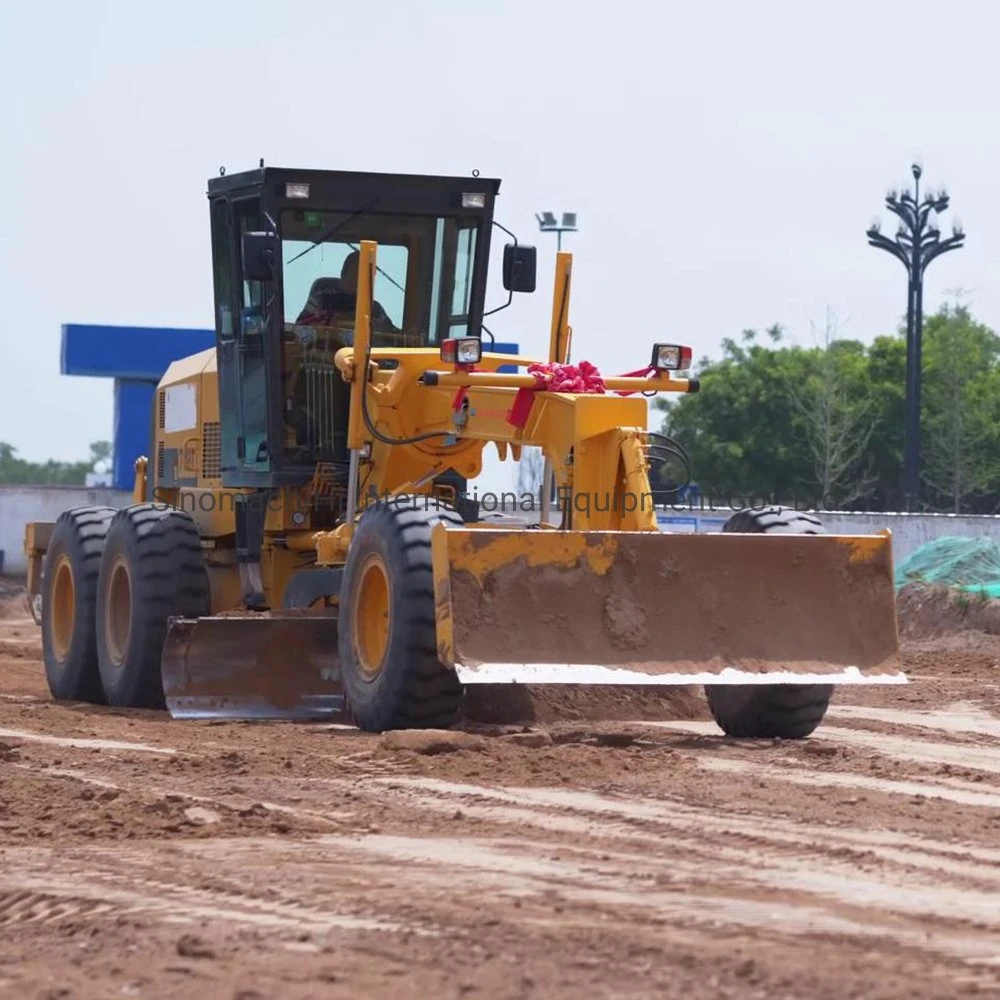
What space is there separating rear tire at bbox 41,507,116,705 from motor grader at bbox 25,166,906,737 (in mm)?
24

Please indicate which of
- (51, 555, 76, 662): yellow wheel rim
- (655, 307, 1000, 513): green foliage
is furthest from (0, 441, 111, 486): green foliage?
(51, 555, 76, 662): yellow wheel rim

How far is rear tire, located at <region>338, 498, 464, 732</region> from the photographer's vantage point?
411 inches

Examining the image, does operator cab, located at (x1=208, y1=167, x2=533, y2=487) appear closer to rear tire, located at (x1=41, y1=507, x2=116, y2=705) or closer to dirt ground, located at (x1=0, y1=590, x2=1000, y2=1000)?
rear tire, located at (x1=41, y1=507, x2=116, y2=705)

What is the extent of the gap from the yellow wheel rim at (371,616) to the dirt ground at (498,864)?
1.65 feet

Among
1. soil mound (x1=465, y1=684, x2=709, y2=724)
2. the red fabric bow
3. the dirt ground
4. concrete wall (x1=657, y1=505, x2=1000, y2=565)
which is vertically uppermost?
the red fabric bow

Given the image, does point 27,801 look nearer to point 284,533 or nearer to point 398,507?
point 398,507

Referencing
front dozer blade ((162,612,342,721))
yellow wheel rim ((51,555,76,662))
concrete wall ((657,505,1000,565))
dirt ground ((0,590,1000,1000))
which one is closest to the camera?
dirt ground ((0,590,1000,1000))

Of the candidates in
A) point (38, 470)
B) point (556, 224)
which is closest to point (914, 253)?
point (556, 224)

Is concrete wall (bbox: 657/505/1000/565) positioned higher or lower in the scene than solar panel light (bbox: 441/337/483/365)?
lower

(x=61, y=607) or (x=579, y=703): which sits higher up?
(x=61, y=607)

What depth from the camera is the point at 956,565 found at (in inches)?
854

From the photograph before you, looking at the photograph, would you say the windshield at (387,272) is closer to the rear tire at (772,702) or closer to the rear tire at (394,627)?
the rear tire at (394,627)

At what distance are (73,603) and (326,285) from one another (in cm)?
303

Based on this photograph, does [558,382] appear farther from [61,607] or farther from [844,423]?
[844,423]
